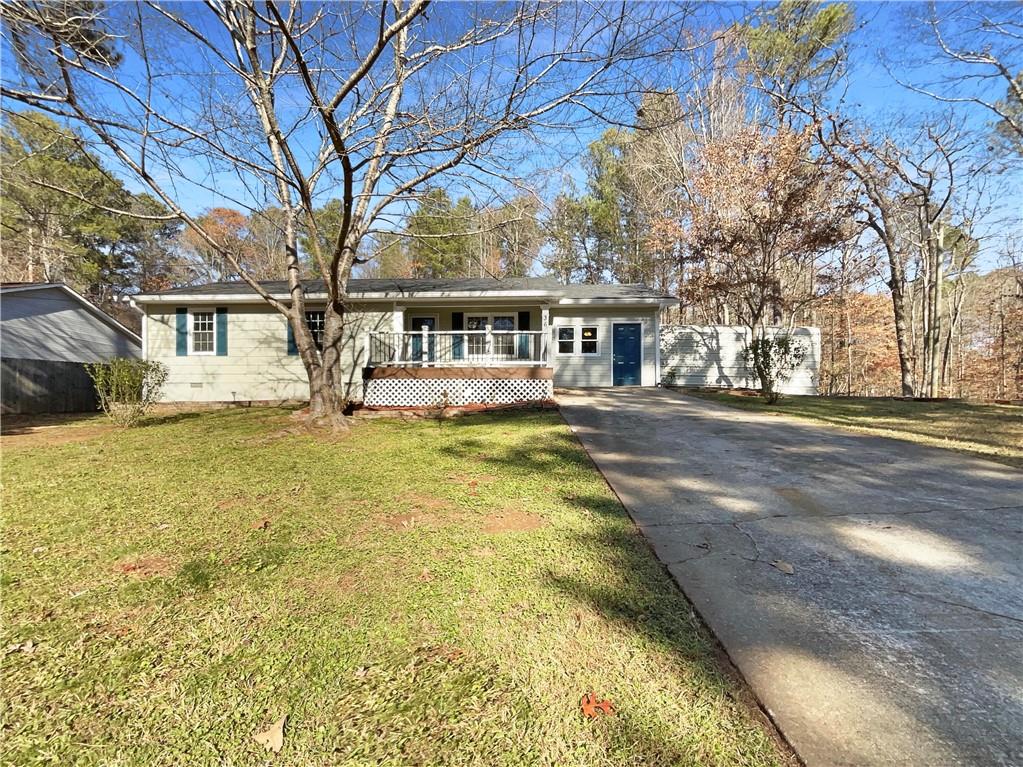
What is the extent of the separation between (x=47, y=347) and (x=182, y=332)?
5668 millimetres

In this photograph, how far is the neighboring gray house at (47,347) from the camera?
12023 millimetres

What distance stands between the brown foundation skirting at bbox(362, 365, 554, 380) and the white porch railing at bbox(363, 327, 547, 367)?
0.15 meters

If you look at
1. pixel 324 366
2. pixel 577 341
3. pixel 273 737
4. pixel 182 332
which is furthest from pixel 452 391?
pixel 273 737

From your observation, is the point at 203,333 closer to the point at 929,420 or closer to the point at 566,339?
the point at 566,339

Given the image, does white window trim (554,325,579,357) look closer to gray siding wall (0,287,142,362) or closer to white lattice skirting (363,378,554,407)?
white lattice skirting (363,378,554,407)

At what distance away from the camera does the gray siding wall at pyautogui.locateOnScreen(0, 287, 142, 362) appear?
1259 cm

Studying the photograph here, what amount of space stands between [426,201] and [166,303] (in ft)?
28.5

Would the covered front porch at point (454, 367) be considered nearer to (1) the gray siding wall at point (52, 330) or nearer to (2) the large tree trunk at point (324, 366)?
(2) the large tree trunk at point (324, 366)

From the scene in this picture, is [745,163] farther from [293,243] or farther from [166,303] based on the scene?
[166,303]

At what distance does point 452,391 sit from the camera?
10617mm

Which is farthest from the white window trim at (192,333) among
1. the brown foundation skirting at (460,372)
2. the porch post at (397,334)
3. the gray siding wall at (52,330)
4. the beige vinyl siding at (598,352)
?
the beige vinyl siding at (598,352)

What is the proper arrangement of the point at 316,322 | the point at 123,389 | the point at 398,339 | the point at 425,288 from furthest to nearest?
the point at 425,288, the point at 316,322, the point at 398,339, the point at 123,389

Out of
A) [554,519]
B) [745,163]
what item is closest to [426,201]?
[554,519]

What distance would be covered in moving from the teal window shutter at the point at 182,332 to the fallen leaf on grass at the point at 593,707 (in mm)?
13882
